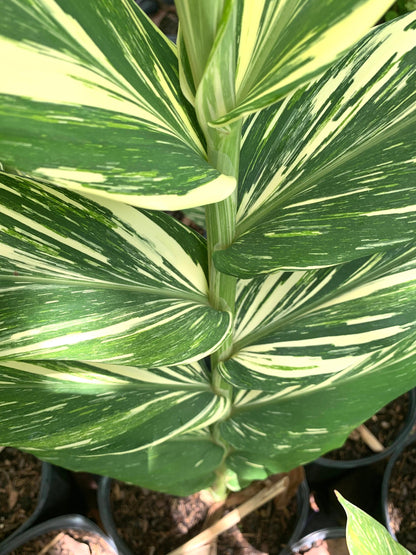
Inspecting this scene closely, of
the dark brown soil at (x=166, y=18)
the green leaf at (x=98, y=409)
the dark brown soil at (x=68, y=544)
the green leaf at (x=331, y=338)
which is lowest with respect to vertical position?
the dark brown soil at (x=68, y=544)

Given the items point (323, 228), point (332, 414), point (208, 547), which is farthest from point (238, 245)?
point (208, 547)

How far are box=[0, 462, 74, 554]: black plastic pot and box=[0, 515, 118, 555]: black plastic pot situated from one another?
1cm

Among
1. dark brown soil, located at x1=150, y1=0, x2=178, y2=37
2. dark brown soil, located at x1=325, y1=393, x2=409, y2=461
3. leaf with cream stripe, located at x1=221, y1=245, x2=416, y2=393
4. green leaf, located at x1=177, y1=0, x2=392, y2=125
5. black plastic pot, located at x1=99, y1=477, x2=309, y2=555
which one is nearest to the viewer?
green leaf, located at x1=177, y1=0, x2=392, y2=125

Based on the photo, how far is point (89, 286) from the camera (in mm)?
418

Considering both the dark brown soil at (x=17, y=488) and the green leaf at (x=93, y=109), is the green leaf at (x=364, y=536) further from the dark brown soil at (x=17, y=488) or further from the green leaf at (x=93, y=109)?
the dark brown soil at (x=17, y=488)

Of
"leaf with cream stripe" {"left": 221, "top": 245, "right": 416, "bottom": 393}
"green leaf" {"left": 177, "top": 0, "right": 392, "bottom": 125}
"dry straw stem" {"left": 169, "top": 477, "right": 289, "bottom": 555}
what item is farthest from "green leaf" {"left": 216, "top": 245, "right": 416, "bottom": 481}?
"dry straw stem" {"left": 169, "top": 477, "right": 289, "bottom": 555}

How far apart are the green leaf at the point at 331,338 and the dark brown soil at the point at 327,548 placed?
0.46 m

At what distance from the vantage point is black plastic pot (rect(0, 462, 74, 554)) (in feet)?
3.23

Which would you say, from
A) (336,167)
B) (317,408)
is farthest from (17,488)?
(336,167)

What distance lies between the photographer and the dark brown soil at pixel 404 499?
977 mm

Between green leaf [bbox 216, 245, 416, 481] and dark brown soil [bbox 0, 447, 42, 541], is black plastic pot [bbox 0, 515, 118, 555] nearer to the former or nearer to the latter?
dark brown soil [bbox 0, 447, 42, 541]

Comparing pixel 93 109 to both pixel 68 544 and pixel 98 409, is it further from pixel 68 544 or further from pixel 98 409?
pixel 68 544

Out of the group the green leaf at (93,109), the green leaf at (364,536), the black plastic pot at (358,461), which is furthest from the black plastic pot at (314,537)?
the green leaf at (93,109)

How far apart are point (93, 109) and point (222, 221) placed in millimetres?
154
